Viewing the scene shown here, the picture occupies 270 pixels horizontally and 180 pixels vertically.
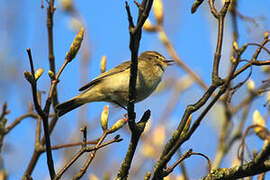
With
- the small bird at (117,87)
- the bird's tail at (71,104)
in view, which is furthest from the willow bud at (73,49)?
the small bird at (117,87)

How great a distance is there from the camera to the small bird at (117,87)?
4.94 m

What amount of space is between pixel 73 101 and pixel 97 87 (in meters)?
0.37

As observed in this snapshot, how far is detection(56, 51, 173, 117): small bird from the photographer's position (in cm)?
494

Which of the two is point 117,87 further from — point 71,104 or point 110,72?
point 71,104

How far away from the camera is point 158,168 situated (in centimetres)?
266

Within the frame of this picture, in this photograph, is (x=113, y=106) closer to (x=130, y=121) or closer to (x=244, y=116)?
(x=244, y=116)

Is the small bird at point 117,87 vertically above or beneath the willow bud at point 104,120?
above

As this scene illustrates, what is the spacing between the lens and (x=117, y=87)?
16.4ft

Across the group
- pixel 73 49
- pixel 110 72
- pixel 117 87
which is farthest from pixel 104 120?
pixel 110 72

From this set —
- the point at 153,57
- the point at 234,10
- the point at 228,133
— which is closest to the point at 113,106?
the point at 153,57

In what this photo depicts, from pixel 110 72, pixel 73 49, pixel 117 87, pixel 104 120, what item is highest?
pixel 110 72

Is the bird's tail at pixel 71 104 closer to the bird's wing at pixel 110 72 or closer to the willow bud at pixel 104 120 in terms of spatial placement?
the bird's wing at pixel 110 72

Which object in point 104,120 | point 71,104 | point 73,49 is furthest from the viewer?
point 71,104

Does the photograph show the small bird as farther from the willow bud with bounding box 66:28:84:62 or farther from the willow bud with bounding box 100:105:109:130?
the willow bud with bounding box 66:28:84:62
